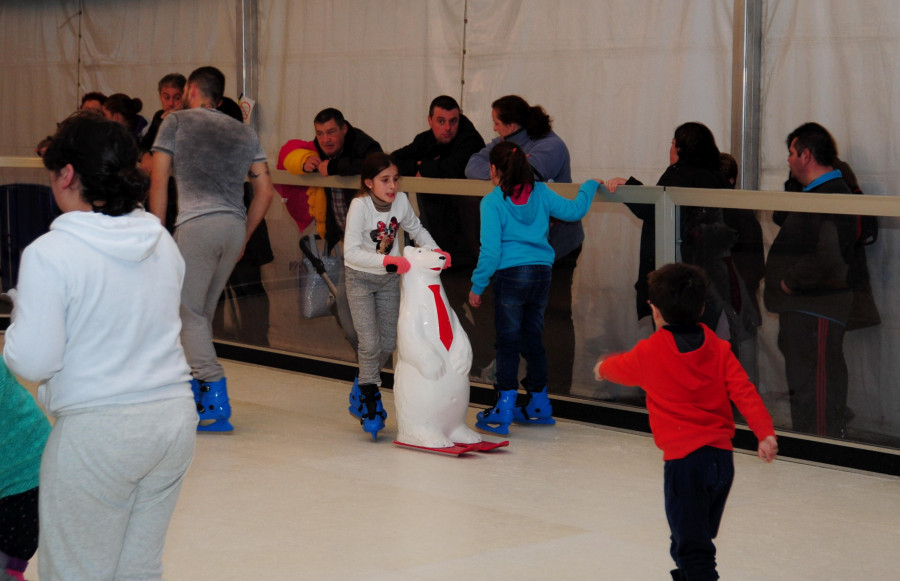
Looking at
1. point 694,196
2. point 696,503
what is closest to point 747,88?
point 694,196

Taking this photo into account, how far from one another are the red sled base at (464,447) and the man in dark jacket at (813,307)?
1.57m

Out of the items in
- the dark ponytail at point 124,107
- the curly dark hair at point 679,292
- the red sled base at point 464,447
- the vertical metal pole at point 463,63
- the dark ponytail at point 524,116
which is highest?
the vertical metal pole at point 463,63

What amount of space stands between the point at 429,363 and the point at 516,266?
91cm

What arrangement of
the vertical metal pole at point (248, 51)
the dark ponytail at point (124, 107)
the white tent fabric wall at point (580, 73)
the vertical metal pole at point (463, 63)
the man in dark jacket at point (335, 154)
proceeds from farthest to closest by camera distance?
1. the vertical metal pole at point (248, 51)
2. the vertical metal pole at point (463, 63)
3. the dark ponytail at point (124, 107)
4. the man in dark jacket at point (335, 154)
5. the white tent fabric wall at point (580, 73)

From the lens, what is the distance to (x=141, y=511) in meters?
2.62

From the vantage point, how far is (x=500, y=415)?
6445 mm

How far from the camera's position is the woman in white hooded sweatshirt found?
8.08 feet

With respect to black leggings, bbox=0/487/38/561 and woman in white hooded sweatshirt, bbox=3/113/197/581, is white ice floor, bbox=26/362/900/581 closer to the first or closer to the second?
black leggings, bbox=0/487/38/561

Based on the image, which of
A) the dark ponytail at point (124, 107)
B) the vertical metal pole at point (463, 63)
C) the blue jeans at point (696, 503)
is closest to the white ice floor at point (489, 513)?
the blue jeans at point (696, 503)

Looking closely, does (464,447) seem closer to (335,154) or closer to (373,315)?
(373,315)

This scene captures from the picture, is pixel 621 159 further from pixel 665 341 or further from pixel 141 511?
pixel 141 511

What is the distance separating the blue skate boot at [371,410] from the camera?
6156 millimetres

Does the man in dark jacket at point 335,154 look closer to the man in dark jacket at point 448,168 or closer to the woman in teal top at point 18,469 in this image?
the man in dark jacket at point 448,168

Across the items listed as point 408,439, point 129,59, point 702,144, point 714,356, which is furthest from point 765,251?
point 129,59
